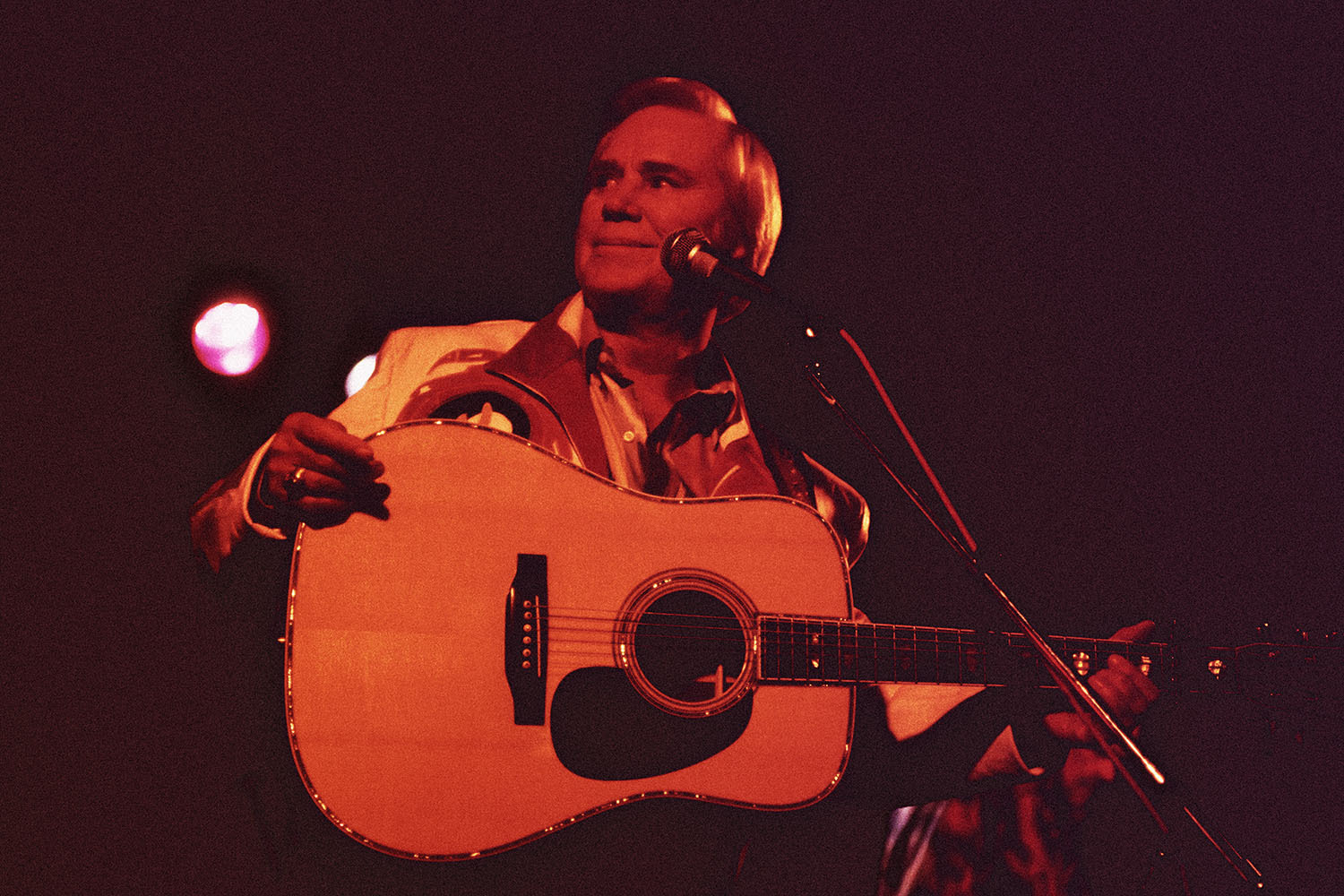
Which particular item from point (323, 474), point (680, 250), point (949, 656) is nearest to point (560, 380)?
point (680, 250)

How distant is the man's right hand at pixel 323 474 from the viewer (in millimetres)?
1442

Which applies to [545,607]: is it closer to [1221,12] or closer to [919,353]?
[919,353]

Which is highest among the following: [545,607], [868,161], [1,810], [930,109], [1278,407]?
[930,109]

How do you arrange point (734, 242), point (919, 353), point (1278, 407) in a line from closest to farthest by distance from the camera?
point (734, 242)
point (919, 353)
point (1278, 407)

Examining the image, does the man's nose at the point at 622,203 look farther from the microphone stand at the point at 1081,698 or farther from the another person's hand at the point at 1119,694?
the another person's hand at the point at 1119,694

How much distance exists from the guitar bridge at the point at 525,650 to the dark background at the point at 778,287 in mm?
571

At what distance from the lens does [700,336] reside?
2205mm

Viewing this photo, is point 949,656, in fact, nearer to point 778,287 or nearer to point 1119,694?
point 1119,694

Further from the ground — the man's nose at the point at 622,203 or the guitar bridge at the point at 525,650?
the man's nose at the point at 622,203

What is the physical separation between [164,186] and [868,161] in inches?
67.0

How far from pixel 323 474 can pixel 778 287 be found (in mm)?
1299

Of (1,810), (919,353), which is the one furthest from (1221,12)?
(1,810)

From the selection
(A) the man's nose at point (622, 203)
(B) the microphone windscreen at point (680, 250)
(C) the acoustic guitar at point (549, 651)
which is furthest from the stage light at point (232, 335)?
(B) the microphone windscreen at point (680, 250)

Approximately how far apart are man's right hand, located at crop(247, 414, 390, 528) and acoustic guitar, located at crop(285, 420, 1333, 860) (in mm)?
30
